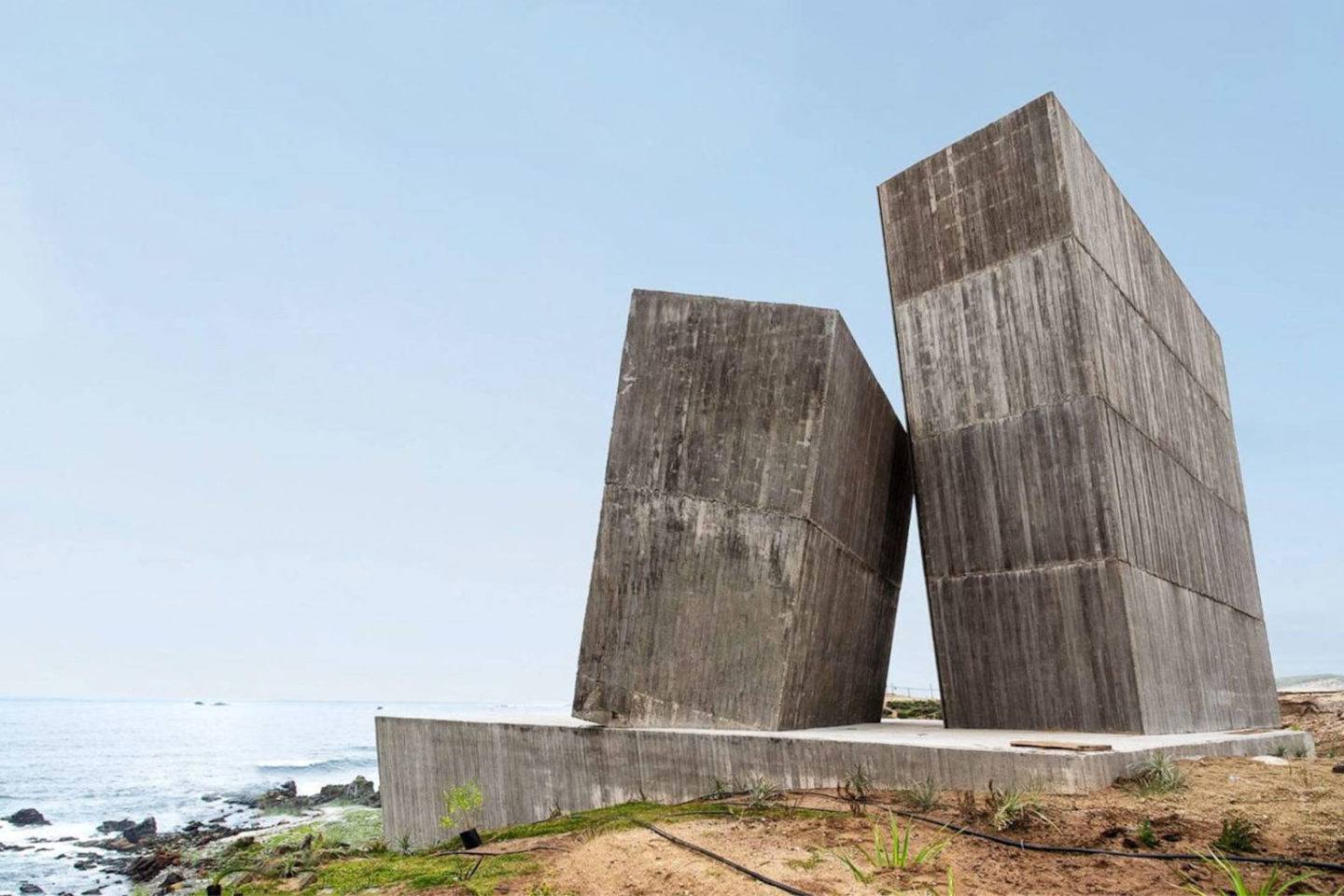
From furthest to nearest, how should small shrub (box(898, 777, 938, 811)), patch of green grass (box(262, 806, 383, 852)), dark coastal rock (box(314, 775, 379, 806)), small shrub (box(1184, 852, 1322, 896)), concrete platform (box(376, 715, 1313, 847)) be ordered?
1. dark coastal rock (box(314, 775, 379, 806))
2. patch of green grass (box(262, 806, 383, 852))
3. concrete platform (box(376, 715, 1313, 847))
4. small shrub (box(898, 777, 938, 811))
5. small shrub (box(1184, 852, 1322, 896))

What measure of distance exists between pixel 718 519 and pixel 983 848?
555 centimetres

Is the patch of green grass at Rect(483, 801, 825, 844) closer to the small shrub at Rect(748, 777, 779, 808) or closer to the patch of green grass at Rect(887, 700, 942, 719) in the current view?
the small shrub at Rect(748, 777, 779, 808)

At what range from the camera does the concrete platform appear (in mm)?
6797

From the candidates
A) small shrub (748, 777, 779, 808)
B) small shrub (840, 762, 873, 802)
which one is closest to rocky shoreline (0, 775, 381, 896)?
small shrub (748, 777, 779, 808)

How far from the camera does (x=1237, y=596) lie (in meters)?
15.1

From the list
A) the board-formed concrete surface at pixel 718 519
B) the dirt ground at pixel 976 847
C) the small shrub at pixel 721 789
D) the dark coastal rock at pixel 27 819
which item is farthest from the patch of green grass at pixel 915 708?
the dark coastal rock at pixel 27 819

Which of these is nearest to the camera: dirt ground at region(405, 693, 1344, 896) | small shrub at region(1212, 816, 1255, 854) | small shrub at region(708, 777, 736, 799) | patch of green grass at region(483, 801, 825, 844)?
dirt ground at region(405, 693, 1344, 896)

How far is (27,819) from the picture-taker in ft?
92.6

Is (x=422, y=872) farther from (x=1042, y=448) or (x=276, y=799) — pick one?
(x=276, y=799)

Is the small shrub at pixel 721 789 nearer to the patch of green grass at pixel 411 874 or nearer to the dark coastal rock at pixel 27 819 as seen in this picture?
the patch of green grass at pixel 411 874

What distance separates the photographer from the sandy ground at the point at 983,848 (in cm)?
429

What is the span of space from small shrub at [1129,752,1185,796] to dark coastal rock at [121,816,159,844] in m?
23.4

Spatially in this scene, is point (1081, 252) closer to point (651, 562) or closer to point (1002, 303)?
point (1002, 303)

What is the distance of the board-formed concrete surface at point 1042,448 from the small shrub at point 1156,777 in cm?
330
